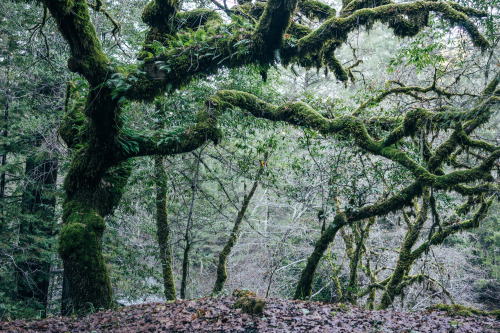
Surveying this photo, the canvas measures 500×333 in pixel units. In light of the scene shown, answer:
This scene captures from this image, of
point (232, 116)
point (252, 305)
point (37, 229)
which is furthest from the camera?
point (37, 229)

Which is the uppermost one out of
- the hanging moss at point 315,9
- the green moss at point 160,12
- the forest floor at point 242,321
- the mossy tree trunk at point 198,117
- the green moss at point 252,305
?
the green moss at point 160,12

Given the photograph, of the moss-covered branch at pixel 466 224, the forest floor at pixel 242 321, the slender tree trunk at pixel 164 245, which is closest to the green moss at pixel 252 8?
the slender tree trunk at pixel 164 245

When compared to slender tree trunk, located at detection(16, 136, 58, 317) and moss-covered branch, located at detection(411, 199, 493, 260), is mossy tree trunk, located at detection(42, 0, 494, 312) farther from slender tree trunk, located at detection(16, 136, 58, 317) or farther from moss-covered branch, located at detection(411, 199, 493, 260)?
slender tree trunk, located at detection(16, 136, 58, 317)

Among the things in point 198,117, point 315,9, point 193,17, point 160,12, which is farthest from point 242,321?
point 193,17

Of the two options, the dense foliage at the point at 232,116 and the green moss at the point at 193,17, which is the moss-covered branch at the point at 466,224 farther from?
the green moss at the point at 193,17

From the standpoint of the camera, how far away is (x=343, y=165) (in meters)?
6.59

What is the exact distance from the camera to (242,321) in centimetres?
402

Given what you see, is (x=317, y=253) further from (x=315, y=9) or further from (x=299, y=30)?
(x=315, y=9)

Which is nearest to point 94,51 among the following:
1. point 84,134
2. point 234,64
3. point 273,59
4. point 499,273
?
point 84,134

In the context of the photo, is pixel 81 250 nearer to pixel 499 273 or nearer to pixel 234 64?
pixel 234 64

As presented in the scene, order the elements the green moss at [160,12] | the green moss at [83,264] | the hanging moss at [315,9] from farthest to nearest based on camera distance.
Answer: the green moss at [160,12]
the hanging moss at [315,9]
the green moss at [83,264]

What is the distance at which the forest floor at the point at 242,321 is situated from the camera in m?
3.88

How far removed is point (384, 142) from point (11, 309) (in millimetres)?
9627

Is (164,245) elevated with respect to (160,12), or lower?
lower
